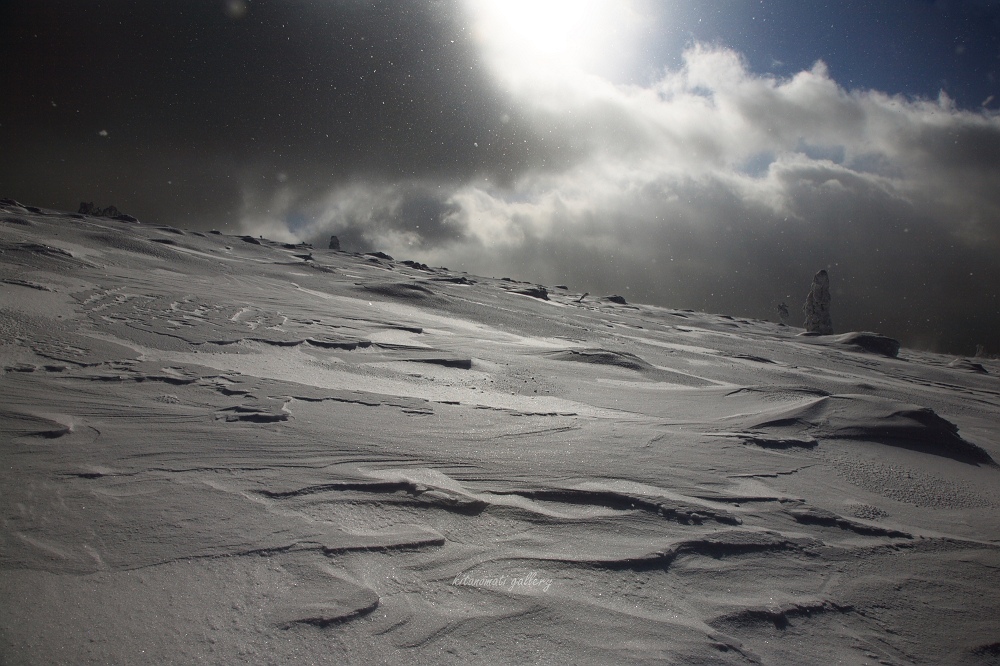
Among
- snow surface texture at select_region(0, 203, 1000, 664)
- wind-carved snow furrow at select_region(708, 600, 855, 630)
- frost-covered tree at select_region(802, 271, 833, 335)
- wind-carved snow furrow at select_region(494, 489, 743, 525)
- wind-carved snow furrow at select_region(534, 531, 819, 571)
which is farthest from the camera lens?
frost-covered tree at select_region(802, 271, 833, 335)

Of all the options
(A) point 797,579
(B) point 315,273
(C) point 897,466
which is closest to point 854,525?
(A) point 797,579

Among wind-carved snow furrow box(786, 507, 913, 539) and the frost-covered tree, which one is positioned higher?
the frost-covered tree

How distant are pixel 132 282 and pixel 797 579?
5.62 meters

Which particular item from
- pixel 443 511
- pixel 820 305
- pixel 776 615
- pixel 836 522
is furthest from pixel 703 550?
pixel 820 305

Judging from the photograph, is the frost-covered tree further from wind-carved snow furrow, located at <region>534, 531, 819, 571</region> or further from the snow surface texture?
wind-carved snow furrow, located at <region>534, 531, 819, 571</region>

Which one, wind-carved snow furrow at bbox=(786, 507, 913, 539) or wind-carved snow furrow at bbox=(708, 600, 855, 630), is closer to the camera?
wind-carved snow furrow at bbox=(708, 600, 855, 630)

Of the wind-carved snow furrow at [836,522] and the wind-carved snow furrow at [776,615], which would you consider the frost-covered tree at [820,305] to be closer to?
the wind-carved snow furrow at [836,522]

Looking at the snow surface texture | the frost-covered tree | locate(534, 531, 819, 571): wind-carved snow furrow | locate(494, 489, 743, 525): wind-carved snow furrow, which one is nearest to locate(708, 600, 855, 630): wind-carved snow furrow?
the snow surface texture

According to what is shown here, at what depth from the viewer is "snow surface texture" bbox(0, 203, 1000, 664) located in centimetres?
118

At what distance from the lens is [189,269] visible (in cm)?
637

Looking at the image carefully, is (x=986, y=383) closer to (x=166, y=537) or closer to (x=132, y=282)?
(x=166, y=537)

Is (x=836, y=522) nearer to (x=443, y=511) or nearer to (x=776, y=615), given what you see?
(x=776, y=615)

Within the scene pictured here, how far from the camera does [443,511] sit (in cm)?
167

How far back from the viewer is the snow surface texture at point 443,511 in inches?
46.3
